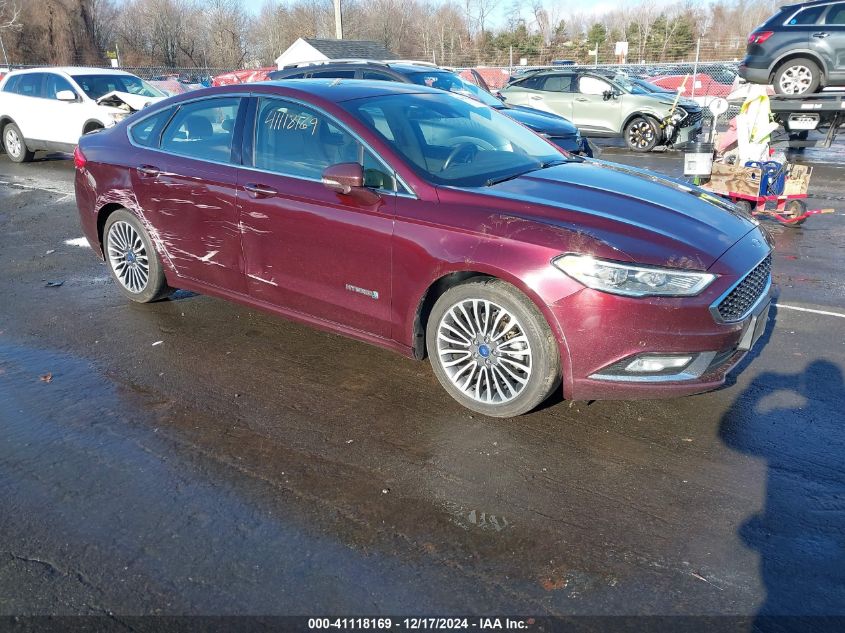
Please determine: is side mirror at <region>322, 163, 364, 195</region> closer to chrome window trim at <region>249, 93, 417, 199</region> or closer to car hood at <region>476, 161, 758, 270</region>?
chrome window trim at <region>249, 93, 417, 199</region>

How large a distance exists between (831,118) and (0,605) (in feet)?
→ 46.4

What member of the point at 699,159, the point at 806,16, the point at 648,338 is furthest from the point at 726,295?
the point at 806,16

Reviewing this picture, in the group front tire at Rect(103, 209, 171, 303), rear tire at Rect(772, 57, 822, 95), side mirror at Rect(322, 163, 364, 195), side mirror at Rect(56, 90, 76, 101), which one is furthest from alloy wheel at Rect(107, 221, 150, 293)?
rear tire at Rect(772, 57, 822, 95)

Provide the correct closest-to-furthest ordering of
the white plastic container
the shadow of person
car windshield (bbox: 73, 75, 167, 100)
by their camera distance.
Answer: the shadow of person < the white plastic container < car windshield (bbox: 73, 75, 167, 100)

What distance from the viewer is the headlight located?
326 cm

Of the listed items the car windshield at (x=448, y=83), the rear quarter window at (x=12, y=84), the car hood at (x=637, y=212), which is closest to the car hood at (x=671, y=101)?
the car windshield at (x=448, y=83)

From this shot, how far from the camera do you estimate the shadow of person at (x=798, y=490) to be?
2477 mm

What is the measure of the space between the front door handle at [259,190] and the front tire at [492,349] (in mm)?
1346

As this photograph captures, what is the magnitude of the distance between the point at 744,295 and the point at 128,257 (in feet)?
14.8

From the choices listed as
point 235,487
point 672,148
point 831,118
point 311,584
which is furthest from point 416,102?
point 672,148

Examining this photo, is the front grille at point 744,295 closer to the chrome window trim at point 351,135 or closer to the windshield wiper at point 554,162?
the windshield wiper at point 554,162

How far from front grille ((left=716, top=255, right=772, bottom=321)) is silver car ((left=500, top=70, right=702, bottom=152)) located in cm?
1079

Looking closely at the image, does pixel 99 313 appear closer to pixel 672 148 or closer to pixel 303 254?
pixel 303 254

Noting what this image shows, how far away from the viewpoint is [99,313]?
5566mm
